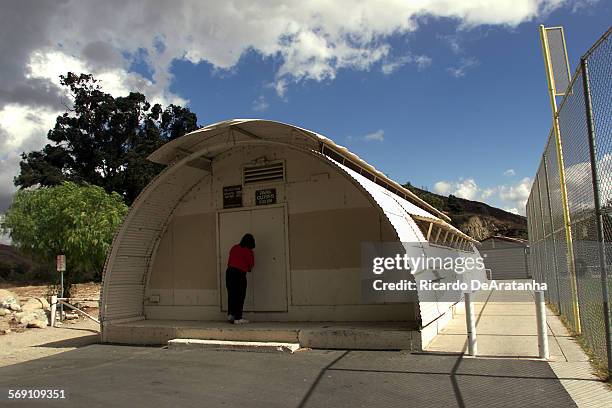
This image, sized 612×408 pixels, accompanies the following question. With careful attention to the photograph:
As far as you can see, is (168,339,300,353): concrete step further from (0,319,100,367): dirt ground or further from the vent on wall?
the vent on wall

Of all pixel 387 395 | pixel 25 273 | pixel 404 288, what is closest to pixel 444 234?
pixel 404 288

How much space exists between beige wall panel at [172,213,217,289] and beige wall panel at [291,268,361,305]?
2.05 m

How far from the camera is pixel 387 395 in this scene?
18.1 feet

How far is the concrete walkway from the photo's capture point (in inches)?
209

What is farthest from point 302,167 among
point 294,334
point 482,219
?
point 482,219

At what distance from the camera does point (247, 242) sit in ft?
33.6

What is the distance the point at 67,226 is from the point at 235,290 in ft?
30.3

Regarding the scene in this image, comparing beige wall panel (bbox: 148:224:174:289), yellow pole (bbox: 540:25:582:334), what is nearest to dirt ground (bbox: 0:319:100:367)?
beige wall panel (bbox: 148:224:174:289)

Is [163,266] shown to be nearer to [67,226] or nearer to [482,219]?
[67,226]

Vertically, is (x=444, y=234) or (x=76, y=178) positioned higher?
(x=76, y=178)

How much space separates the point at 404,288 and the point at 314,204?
2451mm

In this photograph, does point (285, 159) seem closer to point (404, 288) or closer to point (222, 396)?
point (404, 288)

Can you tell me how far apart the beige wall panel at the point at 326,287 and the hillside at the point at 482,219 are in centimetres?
5890

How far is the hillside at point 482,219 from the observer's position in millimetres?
74062
